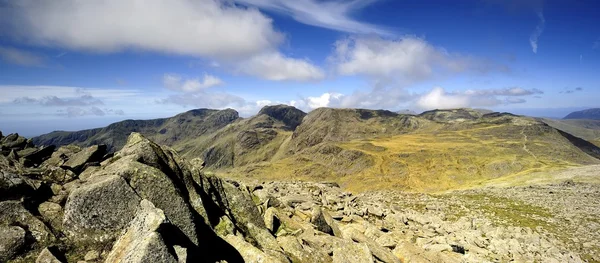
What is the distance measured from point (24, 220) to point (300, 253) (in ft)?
41.7

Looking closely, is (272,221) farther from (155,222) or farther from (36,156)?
(36,156)

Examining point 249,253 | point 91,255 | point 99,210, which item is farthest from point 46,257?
point 249,253

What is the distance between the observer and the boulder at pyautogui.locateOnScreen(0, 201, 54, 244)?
39.0 feet

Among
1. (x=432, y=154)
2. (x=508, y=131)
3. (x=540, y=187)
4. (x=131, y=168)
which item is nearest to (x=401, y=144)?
(x=432, y=154)

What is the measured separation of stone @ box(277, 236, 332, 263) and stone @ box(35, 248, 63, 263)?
1021 cm

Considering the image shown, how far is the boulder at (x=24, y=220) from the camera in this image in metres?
11.9

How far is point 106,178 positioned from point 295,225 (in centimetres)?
1379

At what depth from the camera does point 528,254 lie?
31.1 m

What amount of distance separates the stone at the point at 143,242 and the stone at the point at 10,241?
338cm

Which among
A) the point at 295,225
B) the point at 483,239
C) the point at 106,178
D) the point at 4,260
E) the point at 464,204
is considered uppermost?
the point at 106,178

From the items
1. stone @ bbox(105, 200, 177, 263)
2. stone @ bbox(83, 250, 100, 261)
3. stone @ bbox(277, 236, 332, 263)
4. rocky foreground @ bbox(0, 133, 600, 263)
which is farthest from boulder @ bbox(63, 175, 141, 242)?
stone @ bbox(277, 236, 332, 263)

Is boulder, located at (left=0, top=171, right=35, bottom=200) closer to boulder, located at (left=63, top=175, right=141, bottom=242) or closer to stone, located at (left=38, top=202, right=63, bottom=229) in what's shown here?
stone, located at (left=38, top=202, right=63, bottom=229)

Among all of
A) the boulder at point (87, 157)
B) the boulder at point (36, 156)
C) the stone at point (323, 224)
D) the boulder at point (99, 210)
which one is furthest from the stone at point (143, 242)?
the boulder at point (36, 156)

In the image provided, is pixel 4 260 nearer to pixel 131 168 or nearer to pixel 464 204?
pixel 131 168
